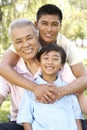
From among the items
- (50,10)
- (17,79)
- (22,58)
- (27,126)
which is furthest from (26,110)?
(50,10)

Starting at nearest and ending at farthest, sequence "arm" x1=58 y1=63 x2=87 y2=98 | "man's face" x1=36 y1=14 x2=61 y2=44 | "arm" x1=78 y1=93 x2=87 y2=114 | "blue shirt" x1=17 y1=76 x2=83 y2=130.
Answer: "blue shirt" x1=17 y1=76 x2=83 y2=130, "arm" x1=58 y1=63 x2=87 y2=98, "arm" x1=78 y1=93 x2=87 y2=114, "man's face" x1=36 y1=14 x2=61 y2=44

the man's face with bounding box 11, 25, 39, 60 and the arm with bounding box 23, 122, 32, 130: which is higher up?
the man's face with bounding box 11, 25, 39, 60

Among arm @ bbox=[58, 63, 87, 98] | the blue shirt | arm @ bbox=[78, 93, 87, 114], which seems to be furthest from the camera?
arm @ bbox=[78, 93, 87, 114]

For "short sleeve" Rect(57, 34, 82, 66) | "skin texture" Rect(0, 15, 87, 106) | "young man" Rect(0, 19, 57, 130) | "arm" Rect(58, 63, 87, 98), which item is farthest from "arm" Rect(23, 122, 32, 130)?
"short sleeve" Rect(57, 34, 82, 66)

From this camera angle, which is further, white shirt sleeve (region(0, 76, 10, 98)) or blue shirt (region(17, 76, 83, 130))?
white shirt sleeve (region(0, 76, 10, 98))

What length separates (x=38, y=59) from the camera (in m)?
3.01

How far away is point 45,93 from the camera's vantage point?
284cm

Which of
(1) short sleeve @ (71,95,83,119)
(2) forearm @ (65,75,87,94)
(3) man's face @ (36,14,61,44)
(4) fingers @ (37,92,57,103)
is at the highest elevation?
(3) man's face @ (36,14,61,44)

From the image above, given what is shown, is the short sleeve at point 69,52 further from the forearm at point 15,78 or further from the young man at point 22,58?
the forearm at point 15,78

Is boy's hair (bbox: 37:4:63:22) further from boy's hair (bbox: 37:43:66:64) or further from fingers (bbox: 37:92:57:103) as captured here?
fingers (bbox: 37:92:57:103)

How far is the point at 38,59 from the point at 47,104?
0.38 metres

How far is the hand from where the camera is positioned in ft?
9.31

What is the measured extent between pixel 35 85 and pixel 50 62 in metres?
0.21

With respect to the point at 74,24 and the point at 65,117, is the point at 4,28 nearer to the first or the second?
the point at 65,117
